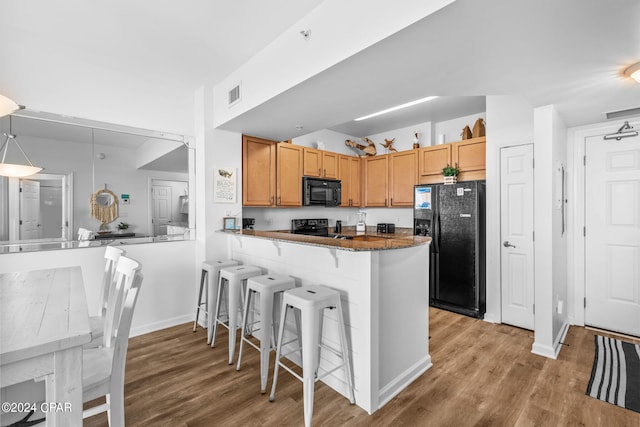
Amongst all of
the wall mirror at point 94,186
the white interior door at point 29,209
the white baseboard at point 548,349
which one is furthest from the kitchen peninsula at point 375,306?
the white interior door at point 29,209

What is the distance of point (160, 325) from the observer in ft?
10.1

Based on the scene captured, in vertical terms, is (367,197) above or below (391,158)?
below

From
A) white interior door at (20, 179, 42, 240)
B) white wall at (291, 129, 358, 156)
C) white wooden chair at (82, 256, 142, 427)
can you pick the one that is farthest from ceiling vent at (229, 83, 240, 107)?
white wooden chair at (82, 256, 142, 427)

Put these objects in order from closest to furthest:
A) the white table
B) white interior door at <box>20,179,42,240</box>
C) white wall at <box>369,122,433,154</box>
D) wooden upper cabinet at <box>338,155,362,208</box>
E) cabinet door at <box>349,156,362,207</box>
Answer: the white table < white interior door at <box>20,179,42,240</box> < white wall at <box>369,122,433,154</box> < wooden upper cabinet at <box>338,155,362,208</box> < cabinet door at <box>349,156,362,207</box>

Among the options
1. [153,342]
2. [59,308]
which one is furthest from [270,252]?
[59,308]

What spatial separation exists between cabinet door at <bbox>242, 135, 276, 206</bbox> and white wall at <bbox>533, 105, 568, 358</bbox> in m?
2.96

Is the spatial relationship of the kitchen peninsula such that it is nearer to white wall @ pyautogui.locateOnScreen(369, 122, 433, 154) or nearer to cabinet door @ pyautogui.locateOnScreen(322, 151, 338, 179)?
cabinet door @ pyautogui.locateOnScreen(322, 151, 338, 179)

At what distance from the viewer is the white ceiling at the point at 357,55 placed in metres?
1.46

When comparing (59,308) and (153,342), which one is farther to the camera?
(153,342)

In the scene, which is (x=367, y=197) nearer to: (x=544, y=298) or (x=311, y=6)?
(x=544, y=298)

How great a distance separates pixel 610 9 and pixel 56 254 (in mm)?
4129

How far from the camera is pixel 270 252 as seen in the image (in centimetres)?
276

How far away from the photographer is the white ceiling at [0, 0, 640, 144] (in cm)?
146

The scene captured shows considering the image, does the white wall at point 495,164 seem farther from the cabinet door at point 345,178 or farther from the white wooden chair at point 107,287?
the white wooden chair at point 107,287
